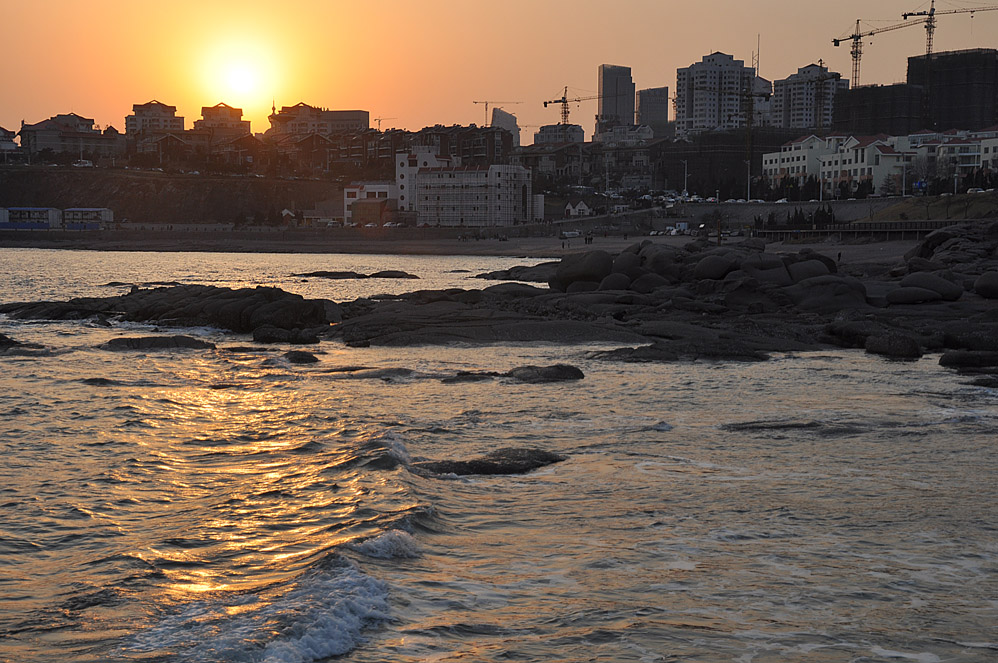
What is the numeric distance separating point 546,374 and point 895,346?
919cm

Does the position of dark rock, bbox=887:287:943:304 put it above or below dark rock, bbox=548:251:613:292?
below

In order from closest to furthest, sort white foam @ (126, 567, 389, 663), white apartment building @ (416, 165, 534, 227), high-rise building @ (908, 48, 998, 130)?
white foam @ (126, 567, 389, 663) < white apartment building @ (416, 165, 534, 227) < high-rise building @ (908, 48, 998, 130)

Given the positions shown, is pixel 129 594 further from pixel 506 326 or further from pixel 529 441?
pixel 506 326

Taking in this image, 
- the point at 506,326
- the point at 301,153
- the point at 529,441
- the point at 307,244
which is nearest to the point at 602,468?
the point at 529,441

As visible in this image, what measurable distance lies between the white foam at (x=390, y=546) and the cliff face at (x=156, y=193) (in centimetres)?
14647

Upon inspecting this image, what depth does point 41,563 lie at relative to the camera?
360 inches

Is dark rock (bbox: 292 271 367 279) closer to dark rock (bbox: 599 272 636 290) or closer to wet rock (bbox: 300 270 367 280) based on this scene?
wet rock (bbox: 300 270 367 280)

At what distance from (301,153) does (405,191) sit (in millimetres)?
59983

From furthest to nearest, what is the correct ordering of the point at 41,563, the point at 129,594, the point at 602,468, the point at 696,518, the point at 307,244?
the point at 307,244
the point at 602,468
the point at 696,518
the point at 41,563
the point at 129,594

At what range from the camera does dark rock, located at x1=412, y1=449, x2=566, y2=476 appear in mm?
12492

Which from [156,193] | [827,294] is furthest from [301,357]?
[156,193]

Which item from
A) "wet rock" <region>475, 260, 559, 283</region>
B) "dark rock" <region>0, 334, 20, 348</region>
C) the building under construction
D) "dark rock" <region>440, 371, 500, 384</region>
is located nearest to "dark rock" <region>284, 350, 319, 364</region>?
"dark rock" <region>440, 371, 500, 384</region>

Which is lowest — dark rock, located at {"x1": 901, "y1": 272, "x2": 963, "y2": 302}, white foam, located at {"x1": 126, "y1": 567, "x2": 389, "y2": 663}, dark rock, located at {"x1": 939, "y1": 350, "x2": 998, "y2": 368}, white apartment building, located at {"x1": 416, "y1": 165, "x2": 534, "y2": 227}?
white foam, located at {"x1": 126, "y1": 567, "x2": 389, "y2": 663}

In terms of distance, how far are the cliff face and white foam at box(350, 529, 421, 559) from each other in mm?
146465
